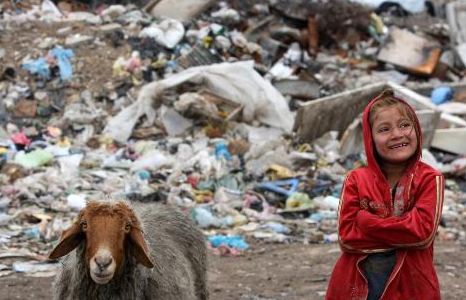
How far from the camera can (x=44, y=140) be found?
34.3 feet

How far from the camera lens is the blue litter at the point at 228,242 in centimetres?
760

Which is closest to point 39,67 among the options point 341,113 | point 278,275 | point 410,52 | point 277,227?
point 341,113

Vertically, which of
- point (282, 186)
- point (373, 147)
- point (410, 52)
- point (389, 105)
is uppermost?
point (389, 105)

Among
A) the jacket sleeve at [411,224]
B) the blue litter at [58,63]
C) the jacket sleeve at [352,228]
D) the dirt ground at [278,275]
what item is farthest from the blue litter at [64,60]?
the jacket sleeve at [411,224]

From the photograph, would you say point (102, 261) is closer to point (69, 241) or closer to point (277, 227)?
point (69, 241)

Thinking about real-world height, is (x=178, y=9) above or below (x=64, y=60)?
above

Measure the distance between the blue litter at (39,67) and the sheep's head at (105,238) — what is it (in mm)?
9003

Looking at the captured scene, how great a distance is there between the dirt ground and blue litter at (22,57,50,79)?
5.51 m

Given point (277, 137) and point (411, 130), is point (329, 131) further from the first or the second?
point (411, 130)

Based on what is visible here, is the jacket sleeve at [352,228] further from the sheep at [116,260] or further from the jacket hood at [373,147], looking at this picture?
the sheep at [116,260]

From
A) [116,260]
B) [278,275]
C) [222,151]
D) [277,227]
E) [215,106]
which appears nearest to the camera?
[116,260]

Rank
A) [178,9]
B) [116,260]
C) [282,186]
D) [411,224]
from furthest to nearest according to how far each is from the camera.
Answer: [178,9] < [282,186] < [116,260] < [411,224]

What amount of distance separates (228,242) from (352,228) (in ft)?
14.9

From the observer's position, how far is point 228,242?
7.68m
